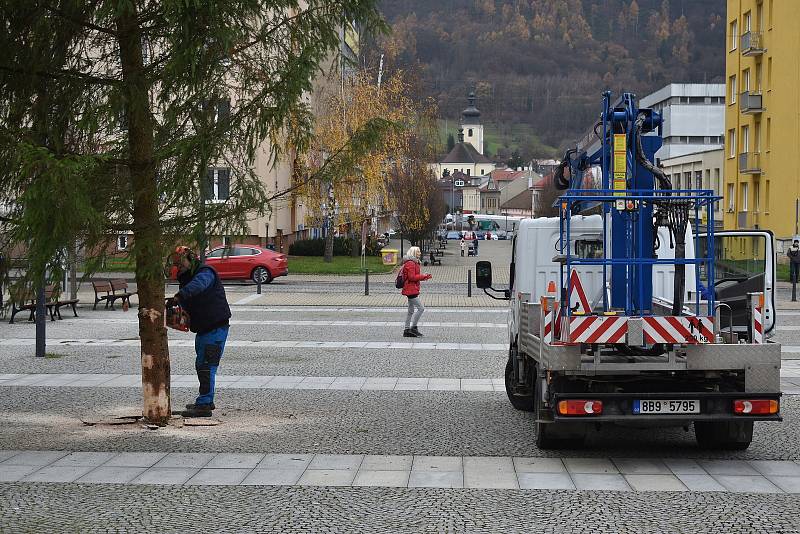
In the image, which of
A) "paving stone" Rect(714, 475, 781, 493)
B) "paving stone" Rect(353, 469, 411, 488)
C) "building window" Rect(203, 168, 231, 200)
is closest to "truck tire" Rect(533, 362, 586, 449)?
"paving stone" Rect(714, 475, 781, 493)

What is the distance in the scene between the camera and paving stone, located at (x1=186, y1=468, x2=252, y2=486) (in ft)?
27.7

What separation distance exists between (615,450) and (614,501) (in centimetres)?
209

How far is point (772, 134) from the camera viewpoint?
56188mm

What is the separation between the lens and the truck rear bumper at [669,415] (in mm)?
9000

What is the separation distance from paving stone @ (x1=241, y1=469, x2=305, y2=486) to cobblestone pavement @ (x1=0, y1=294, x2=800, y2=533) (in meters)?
0.07

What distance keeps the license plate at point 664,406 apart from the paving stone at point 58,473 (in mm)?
4456

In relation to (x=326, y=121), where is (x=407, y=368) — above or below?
below

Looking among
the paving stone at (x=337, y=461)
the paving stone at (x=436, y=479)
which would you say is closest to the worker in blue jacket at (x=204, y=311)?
the paving stone at (x=337, y=461)

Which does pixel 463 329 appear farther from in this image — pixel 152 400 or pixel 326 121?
pixel 326 121

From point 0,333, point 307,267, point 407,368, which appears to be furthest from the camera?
point 307,267

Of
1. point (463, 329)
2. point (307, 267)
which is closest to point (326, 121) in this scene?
point (307, 267)

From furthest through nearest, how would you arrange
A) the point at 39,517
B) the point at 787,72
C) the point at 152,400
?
the point at 787,72
the point at 152,400
the point at 39,517

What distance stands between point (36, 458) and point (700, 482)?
5408 millimetres

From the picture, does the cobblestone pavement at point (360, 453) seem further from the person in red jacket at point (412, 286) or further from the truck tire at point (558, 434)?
the person in red jacket at point (412, 286)
